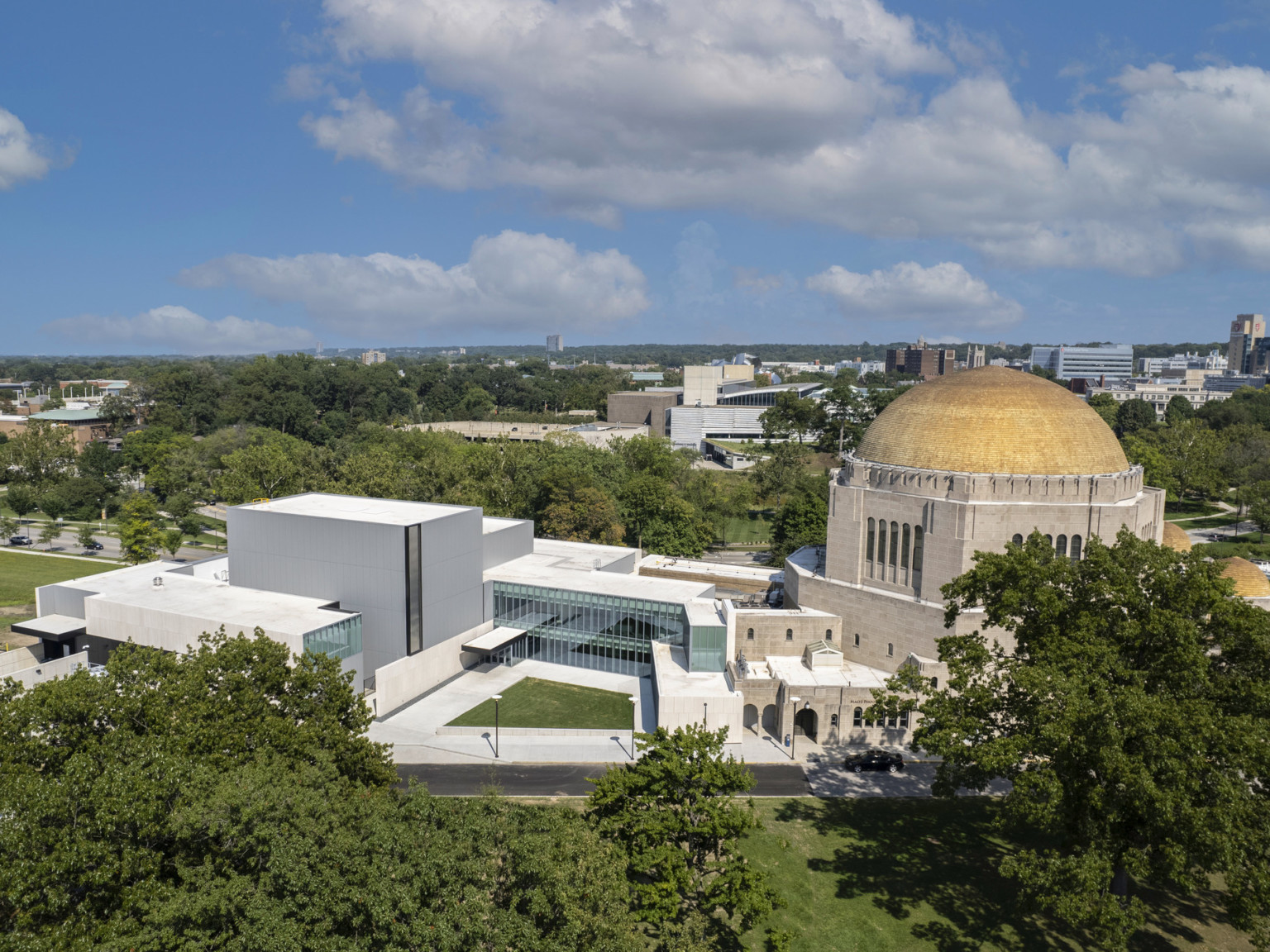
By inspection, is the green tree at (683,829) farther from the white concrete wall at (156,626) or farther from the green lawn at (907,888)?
the white concrete wall at (156,626)

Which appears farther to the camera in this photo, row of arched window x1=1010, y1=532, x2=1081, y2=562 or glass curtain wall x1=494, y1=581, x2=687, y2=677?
glass curtain wall x1=494, y1=581, x2=687, y2=677

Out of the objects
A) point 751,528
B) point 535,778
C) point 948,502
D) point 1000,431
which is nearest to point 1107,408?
point 751,528

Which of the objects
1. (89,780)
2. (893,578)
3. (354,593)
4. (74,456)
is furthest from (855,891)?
(74,456)

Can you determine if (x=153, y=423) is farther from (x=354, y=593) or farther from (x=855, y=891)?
(x=855, y=891)

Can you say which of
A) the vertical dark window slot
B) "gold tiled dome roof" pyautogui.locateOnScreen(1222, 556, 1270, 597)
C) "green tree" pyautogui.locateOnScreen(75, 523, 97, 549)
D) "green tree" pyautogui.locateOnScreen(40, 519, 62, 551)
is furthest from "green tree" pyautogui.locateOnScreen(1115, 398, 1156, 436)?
"green tree" pyautogui.locateOnScreen(40, 519, 62, 551)

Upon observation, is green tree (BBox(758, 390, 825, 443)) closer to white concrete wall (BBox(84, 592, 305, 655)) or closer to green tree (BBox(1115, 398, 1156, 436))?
green tree (BBox(1115, 398, 1156, 436))

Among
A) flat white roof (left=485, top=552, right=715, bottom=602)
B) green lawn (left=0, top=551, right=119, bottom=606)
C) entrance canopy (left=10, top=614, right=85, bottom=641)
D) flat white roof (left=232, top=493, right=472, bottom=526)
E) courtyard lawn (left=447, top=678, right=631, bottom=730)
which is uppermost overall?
flat white roof (left=232, top=493, right=472, bottom=526)
